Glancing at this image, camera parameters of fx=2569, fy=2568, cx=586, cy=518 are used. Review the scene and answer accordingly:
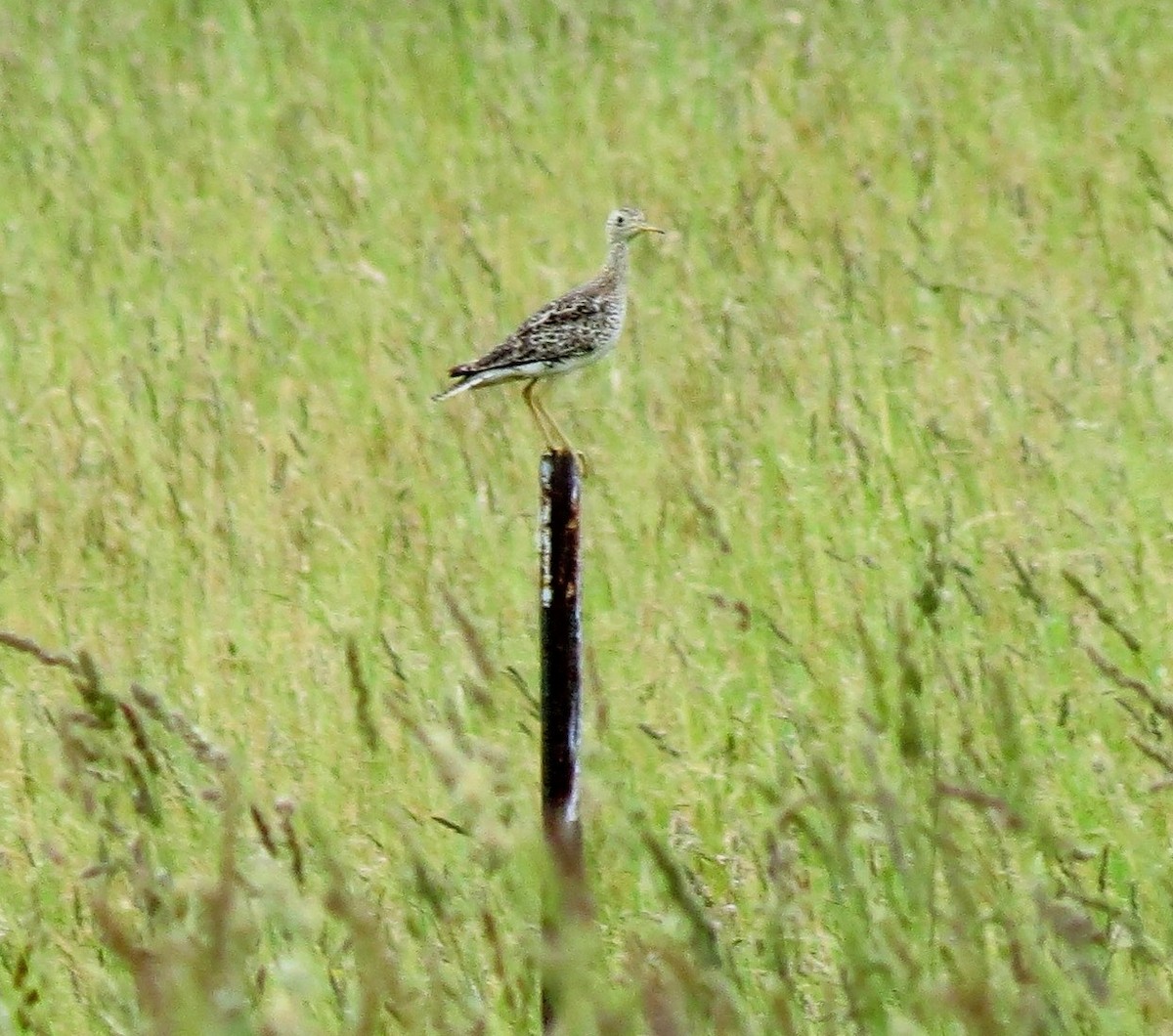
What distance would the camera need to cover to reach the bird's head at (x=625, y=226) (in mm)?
5543

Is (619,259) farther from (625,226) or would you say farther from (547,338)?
(547,338)

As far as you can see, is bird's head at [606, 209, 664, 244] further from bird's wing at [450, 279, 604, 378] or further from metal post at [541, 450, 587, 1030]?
metal post at [541, 450, 587, 1030]

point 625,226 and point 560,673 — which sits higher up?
point 625,226

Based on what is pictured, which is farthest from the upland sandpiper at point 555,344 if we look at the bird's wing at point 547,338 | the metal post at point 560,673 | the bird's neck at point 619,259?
the metal post at point 560,673

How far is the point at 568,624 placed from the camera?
9.77 ft

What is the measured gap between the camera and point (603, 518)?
17.7 ft

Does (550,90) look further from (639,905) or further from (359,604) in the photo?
(639,905)

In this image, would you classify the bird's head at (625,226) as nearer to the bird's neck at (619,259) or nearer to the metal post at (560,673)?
the bird's neck at (619,259)

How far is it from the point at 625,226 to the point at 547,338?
0.74 metres

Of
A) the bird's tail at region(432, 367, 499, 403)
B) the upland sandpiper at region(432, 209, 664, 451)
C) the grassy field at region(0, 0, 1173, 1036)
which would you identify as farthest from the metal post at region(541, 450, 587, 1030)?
the bird's tail at region(432, 367, 499, 403)

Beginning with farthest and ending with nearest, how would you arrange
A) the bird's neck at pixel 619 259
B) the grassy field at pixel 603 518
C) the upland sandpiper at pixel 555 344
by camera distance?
the bird's neck at pixel 619 259 → the upland sandpiper at pixel 555 344 → the grassy field at pixel 603 518

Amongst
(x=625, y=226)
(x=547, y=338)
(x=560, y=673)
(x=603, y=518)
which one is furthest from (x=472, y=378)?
(x=560, y=673)

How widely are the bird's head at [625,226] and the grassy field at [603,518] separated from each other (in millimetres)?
459

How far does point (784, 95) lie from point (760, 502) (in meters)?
3.35
